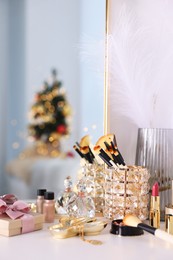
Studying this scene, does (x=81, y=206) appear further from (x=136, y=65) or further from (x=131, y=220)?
(x=136, y=65)

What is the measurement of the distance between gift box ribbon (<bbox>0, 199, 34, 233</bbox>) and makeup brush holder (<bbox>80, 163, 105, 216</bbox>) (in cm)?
27

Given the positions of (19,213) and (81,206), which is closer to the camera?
(19,213)

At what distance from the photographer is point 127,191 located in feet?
4.69

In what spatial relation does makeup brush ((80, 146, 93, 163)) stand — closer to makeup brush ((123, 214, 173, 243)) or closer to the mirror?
the mirror

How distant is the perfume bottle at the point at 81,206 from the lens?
1.43 metres

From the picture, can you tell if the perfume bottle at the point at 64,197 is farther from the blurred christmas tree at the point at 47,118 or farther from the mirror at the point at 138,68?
the mirror at the point at 138,68

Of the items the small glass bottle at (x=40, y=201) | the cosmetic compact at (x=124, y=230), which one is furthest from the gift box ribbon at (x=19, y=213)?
the cosmetic compact at (x=124, y=230)

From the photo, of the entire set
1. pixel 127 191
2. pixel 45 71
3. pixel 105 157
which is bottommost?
pixel 127 191

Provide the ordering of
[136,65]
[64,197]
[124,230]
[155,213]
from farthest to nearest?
[136,65]
[64,197]
[155,213]
[124,230]

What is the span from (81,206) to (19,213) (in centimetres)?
21

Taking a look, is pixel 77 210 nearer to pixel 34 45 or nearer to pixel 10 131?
pixel 10 131

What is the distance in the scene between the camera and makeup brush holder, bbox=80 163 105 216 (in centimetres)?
154

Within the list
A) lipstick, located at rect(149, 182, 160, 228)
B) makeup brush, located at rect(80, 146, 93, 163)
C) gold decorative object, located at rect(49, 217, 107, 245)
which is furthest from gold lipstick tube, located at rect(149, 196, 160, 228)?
makeup brush, located at rect(80, 146, 93, 163)

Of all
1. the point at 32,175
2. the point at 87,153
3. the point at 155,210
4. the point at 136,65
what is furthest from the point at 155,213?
the point at 136,65
